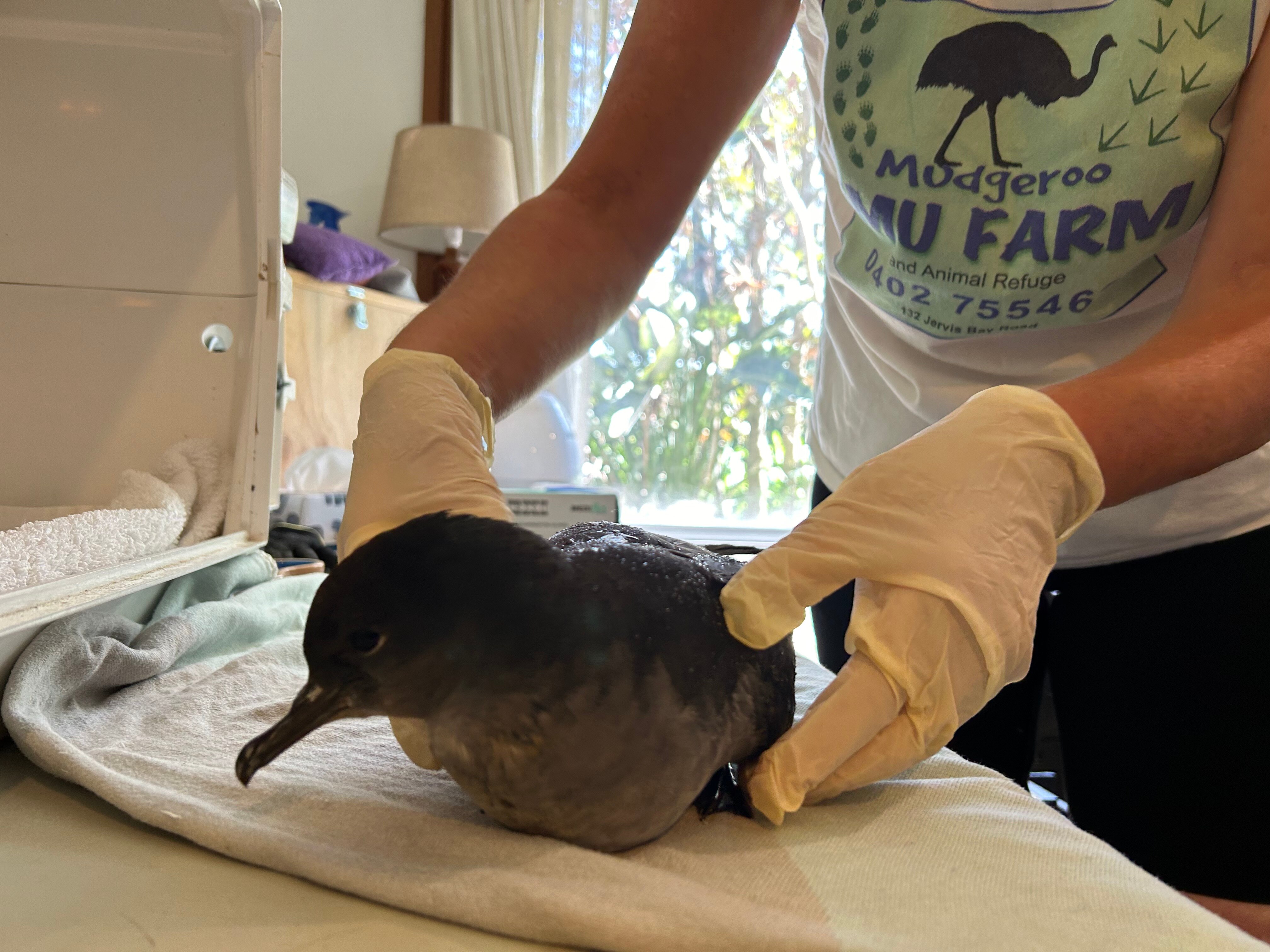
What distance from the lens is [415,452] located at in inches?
28.0

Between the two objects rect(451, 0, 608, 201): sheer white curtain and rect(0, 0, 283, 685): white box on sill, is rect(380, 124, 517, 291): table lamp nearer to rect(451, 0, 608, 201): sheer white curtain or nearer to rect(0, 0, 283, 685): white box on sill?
rect(451, 0, 608, 201): sheer white curtain

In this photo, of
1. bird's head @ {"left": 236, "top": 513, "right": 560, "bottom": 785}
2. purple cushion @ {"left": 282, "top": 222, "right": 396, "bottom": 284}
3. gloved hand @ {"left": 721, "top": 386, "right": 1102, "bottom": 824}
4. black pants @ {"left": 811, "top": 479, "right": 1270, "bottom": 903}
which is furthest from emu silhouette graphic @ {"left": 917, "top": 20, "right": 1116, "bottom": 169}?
purple cushion @ {"left": 282, "top": 222, "right": 396, "bottom": 284}

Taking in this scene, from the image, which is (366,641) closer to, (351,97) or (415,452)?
(415,452)

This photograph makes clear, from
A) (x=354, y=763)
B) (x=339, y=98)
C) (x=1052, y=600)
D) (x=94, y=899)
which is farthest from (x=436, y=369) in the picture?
(x=339, y=98)

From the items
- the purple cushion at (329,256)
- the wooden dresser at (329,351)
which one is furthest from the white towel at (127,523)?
the purple cushion at (329,256)

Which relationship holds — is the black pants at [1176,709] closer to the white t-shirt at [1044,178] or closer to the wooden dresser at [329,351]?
the white t-shirt at [1044,178]

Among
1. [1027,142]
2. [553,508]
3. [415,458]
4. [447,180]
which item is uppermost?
[447,180]

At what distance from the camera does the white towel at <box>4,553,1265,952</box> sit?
47cm

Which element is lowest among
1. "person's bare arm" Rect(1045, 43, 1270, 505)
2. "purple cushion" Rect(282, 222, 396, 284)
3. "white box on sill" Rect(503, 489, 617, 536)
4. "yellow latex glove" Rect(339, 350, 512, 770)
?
"white box on sill" Rect(503, 489, 617, 536)

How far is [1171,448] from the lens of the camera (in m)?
0.66

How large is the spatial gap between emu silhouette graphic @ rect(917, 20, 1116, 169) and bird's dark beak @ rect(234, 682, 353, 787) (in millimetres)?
787

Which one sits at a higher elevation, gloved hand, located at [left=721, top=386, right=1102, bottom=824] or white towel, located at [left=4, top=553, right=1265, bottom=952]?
gloved hand, located at [left=721, top=386, right=1102, bottom=824]

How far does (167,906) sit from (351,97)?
3.13 metres

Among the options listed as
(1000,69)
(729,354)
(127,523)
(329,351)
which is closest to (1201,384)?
(1000,69)
